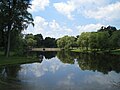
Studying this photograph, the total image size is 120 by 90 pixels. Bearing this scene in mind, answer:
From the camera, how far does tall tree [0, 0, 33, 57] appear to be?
4508cm

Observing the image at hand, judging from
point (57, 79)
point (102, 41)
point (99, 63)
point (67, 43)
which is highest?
point (67, 43)

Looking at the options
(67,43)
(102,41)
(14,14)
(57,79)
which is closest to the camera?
(57,79)

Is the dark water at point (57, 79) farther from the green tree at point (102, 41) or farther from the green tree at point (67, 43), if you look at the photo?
the green tree at point (67, 43)

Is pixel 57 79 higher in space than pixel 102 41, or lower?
lower

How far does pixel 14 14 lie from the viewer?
4534cm

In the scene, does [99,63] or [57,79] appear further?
[99,63]

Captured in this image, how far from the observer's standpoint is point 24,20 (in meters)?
46.4

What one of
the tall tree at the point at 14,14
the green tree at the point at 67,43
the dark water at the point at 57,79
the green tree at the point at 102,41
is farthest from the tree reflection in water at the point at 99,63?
the green tree at the point at 67,43

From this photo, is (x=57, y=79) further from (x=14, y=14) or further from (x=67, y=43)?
(x=67, y=43)

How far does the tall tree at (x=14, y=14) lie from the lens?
148 feet

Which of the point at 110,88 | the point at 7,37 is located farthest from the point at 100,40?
the point at 110,88

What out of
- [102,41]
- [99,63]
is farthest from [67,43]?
[99,63]

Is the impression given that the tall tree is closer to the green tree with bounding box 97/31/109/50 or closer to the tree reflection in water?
the tree reflection in water

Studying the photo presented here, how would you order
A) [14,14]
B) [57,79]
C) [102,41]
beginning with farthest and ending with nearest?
[102,41] → [14,14] → [57,79]
